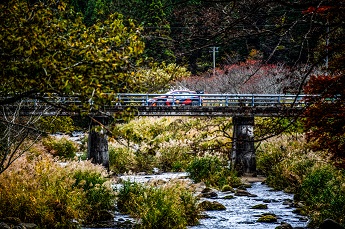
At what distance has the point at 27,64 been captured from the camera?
6.79 metres

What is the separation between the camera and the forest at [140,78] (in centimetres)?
532

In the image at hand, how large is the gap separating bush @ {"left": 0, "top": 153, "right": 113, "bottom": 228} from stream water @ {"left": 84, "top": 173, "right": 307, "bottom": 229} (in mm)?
1068

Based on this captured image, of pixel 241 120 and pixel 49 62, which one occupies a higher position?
pixel 49 62

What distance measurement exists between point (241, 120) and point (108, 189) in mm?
13115

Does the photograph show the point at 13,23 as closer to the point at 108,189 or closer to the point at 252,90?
the point at 108,189

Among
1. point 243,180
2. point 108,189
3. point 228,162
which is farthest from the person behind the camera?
point 228,162

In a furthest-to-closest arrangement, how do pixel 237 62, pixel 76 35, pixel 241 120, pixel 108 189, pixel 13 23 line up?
pixel 237 62, pixel 241 120, pixel 108 189, pixel 76 35, pixel 13 23

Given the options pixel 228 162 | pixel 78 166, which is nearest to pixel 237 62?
pixel 228 162

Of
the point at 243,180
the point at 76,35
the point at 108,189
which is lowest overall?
the point at 243,180

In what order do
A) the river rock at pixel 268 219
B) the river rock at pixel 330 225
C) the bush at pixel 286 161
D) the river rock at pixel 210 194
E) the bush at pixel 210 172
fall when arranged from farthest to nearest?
1. the bush at pixel 210 172
2. the bush at pixel 286 161
3. the river rock at pixel 210 194
4. the river rock at pixel 268 219
5. the river rock at pixel 330 225

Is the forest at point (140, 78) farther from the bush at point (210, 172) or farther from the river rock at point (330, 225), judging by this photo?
the river rock at point (330, 225)

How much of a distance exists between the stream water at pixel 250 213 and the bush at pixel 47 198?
1.07 m

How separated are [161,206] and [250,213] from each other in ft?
15.3

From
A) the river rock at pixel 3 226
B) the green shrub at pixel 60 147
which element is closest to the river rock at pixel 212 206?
the river rock at pixel 3 226
